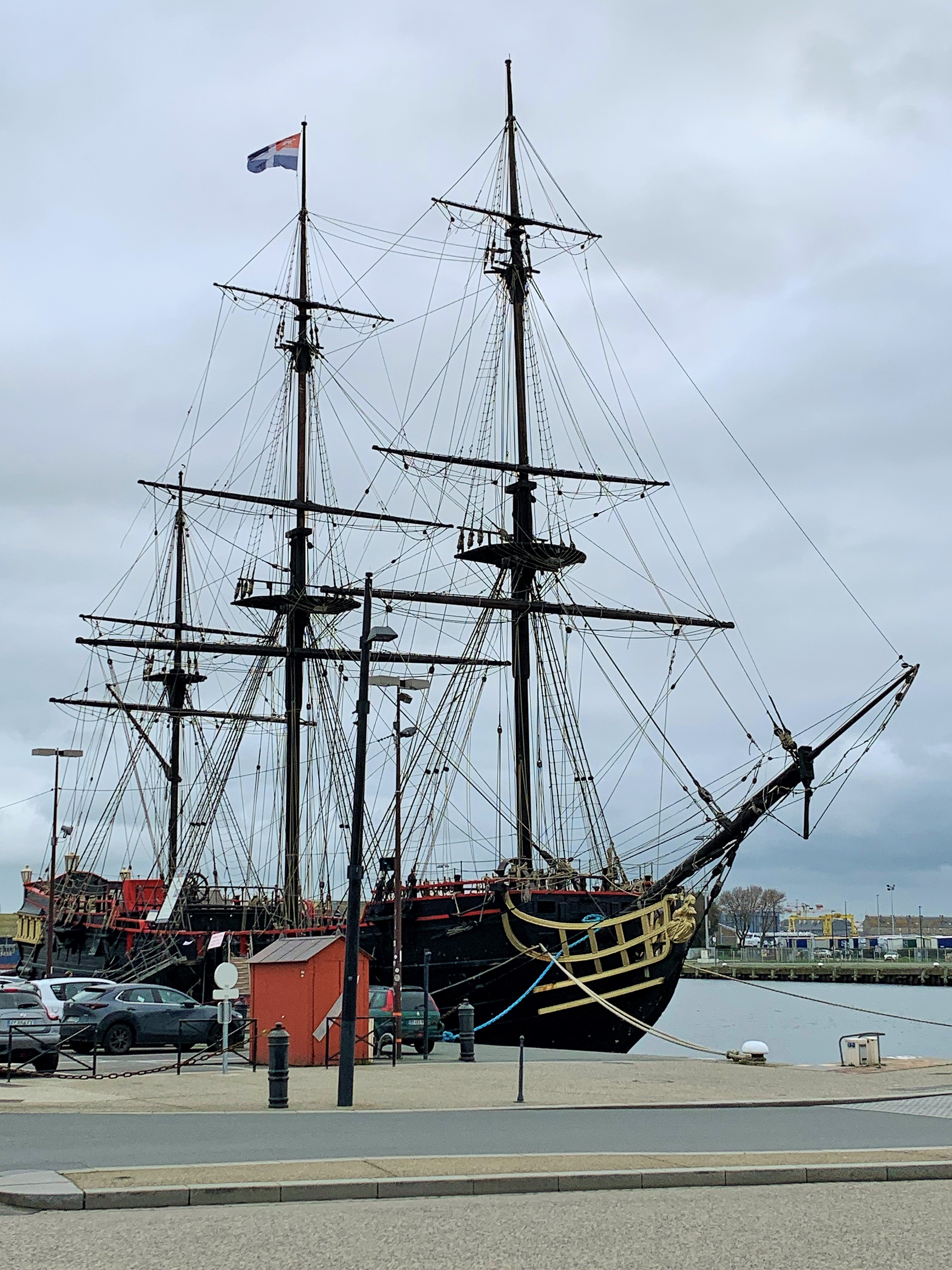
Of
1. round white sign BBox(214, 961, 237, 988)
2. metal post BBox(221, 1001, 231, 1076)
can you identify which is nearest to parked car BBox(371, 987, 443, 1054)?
metal post BBox(221, 1001, 231, 1076)

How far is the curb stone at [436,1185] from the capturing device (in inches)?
407

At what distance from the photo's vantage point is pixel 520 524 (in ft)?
145

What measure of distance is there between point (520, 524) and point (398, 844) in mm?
14411

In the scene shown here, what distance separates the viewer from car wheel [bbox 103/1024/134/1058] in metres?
28.0

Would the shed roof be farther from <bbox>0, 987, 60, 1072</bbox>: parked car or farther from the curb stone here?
the curb stone

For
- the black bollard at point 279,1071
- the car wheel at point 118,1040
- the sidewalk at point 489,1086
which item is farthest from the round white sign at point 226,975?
the car wheel at point 118,1040

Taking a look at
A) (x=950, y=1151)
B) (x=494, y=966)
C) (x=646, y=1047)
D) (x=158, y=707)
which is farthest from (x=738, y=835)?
(x=158, y=707)

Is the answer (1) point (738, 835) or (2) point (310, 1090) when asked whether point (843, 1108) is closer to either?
(2) point (310, 1090)

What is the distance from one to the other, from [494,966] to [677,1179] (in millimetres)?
25838

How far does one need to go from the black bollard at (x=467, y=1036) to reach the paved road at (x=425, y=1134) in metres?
9.38

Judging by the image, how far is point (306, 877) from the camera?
170ft

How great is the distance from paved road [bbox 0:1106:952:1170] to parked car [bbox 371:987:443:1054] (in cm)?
1053

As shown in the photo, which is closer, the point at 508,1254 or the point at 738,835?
the point at 508,1254

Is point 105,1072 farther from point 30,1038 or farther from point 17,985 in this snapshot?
point 17,985
